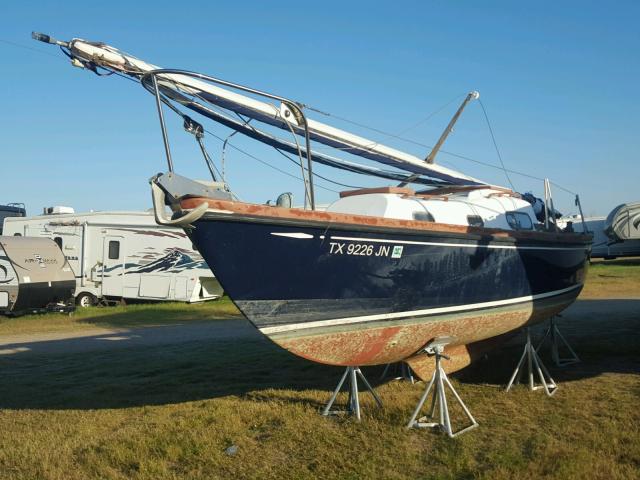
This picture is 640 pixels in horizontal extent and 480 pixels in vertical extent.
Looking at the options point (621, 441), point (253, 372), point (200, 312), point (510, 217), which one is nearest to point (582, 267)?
point (510, 217)

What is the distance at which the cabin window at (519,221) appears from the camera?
356 inches

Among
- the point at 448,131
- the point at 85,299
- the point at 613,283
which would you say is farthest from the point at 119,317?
the point at 613,283

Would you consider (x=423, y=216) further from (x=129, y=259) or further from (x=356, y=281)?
(x=129, y=259)

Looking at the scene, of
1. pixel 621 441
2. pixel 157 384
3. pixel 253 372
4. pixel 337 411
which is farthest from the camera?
pixel 253 372

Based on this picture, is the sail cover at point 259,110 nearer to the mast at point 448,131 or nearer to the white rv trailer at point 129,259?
the mast at point 448,131

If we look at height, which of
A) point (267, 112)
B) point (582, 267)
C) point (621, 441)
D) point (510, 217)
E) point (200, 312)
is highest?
point (267, 112)

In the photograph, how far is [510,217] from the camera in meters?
9.09

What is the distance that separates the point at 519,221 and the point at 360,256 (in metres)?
3.91

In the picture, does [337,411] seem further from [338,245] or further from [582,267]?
[582,267]

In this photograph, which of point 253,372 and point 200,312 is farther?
point 200,312

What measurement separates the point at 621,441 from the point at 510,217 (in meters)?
3.93

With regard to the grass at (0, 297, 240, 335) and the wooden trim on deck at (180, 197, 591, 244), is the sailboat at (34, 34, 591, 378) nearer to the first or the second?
the wooden trim on deck at (180, 197, 591, 244)

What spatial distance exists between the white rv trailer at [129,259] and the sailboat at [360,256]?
33.7 feet

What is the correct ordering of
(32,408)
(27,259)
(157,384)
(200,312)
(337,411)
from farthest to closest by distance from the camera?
(200,312)
(27,259)
(157,384)
(32,408)
(337,411)
